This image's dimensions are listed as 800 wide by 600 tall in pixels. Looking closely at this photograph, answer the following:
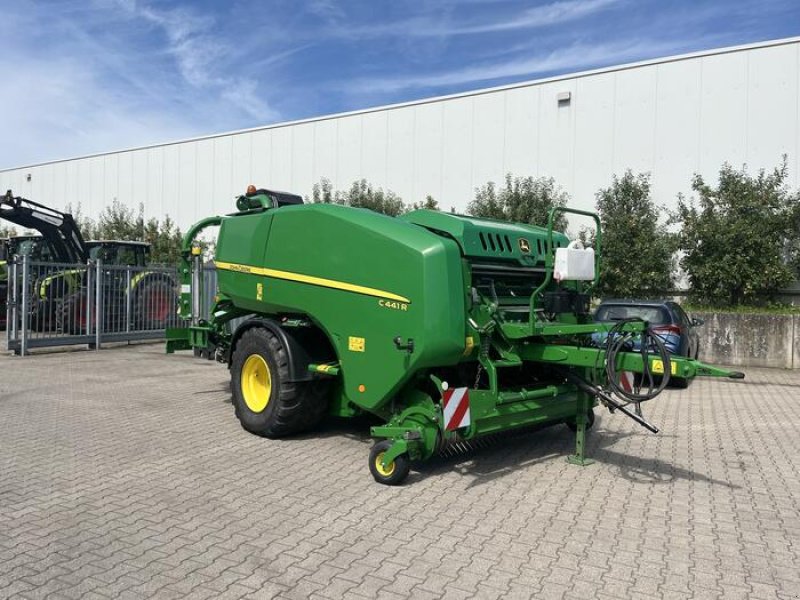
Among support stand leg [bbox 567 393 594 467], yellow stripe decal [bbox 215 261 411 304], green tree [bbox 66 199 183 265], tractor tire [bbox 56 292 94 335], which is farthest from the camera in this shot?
green tree [bbox 66 199 183 265]

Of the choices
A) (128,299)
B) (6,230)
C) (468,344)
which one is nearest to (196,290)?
(468,344)

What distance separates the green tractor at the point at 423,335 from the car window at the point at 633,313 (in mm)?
4219

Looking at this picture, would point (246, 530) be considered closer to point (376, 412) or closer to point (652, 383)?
point (376, 412)

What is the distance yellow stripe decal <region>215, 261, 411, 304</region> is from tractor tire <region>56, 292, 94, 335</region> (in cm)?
823

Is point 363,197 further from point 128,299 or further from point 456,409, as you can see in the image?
point 456,409

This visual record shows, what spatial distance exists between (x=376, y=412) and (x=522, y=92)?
15109 millimetres

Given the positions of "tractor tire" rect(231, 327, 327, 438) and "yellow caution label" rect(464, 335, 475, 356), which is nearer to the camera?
"yellow caution label" rect(464, 335, 475, 356)

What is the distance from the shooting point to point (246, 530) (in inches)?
164

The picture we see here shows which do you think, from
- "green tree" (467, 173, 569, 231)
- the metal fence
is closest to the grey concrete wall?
"green tree" (467, 173, 569, 231)

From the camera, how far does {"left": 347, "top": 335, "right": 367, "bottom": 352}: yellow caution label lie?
17.9 feet

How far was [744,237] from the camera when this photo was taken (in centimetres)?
1494

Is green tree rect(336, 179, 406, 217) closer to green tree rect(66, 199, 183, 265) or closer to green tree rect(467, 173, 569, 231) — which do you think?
green tree rect(467, 173, 569, 231)

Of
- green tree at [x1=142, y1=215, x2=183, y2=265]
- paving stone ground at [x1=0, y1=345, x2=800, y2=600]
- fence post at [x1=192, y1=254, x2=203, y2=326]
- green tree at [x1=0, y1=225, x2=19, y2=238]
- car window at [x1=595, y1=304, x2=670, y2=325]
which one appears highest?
green tree at [x1=0, y1=225, x2=19, y2=238]

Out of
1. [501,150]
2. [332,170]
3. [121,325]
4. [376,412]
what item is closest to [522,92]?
[501,150]
